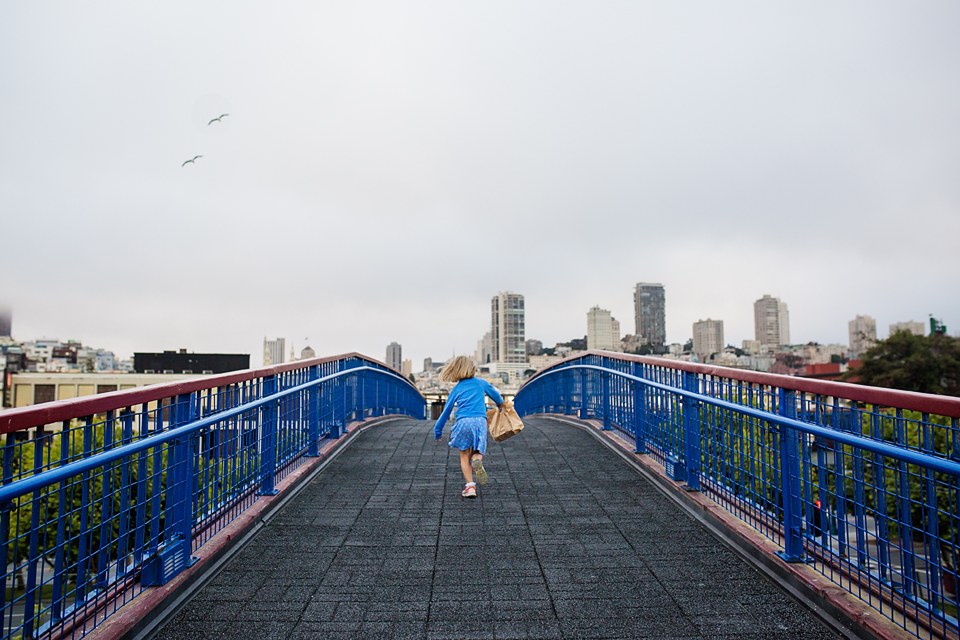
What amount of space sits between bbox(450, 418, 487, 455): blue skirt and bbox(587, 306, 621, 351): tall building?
16249cm

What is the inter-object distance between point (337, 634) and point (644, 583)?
1785 millimetres

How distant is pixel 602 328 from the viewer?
564 feet

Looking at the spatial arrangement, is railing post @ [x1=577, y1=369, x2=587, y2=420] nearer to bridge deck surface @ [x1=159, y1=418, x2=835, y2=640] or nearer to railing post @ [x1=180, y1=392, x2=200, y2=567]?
bridge deck surface @ [x1=159, y1=418, x2=835, y2=640]

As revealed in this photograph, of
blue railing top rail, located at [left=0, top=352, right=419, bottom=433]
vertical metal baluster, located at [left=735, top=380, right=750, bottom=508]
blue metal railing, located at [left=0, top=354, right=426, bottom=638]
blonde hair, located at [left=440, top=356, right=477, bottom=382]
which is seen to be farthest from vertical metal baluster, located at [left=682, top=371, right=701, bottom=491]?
blue railing top rail, located at [left=0, top=352, right=419, bottom=433]

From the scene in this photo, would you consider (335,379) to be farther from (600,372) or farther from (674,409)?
(674,409)

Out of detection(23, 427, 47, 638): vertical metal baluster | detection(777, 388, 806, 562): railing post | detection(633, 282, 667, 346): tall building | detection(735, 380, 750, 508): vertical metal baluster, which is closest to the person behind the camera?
detection(23, 427, 47, 638): vertical metal baluster

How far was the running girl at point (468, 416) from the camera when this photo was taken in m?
5.20

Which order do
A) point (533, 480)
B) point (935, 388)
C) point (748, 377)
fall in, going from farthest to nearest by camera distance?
1. point (935, 388)
2. point (533, 480)
3. point (748, 377)

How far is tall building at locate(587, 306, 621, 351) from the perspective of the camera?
554 feet

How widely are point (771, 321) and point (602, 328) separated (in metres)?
46.5

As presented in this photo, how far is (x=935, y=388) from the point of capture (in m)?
36.4

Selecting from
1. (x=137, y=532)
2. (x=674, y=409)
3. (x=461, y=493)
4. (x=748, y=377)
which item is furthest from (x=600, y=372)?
(x=137, y=532)

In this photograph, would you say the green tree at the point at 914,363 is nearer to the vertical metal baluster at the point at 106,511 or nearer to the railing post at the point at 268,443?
the railing post at the point at 268,443

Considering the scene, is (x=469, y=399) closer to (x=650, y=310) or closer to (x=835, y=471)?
(x=835, y=471)
